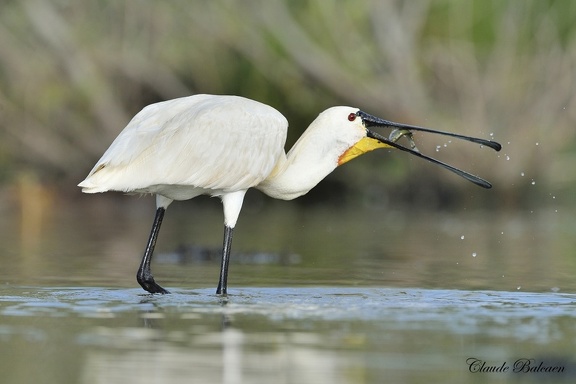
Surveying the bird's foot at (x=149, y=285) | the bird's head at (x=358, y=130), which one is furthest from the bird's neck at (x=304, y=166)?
the bird's foot at (x=149, y=285)

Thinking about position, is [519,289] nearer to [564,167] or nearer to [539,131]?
[539,131]

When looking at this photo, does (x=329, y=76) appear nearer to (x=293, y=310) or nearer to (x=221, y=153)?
(x=221, y=153)

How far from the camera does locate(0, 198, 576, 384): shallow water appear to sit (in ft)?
21.0

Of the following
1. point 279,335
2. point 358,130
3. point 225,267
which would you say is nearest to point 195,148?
point 225,267

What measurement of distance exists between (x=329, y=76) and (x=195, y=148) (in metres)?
14.5

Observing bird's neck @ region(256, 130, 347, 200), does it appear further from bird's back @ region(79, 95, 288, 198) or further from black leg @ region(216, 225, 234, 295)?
black leg @ region(216, 225, 234, 295)

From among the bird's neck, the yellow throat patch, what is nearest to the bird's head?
the yellow throat patch

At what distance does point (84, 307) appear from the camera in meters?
8.49

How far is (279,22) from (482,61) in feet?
11.9

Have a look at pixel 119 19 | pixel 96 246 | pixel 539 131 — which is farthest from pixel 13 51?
pixel 96 246

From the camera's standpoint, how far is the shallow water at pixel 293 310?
21.0 feet

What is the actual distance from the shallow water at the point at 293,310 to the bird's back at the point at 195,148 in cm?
80

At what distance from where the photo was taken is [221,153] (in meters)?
9.83

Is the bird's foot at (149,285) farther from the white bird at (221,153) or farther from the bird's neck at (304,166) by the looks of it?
the bird's neck at (304,166)
